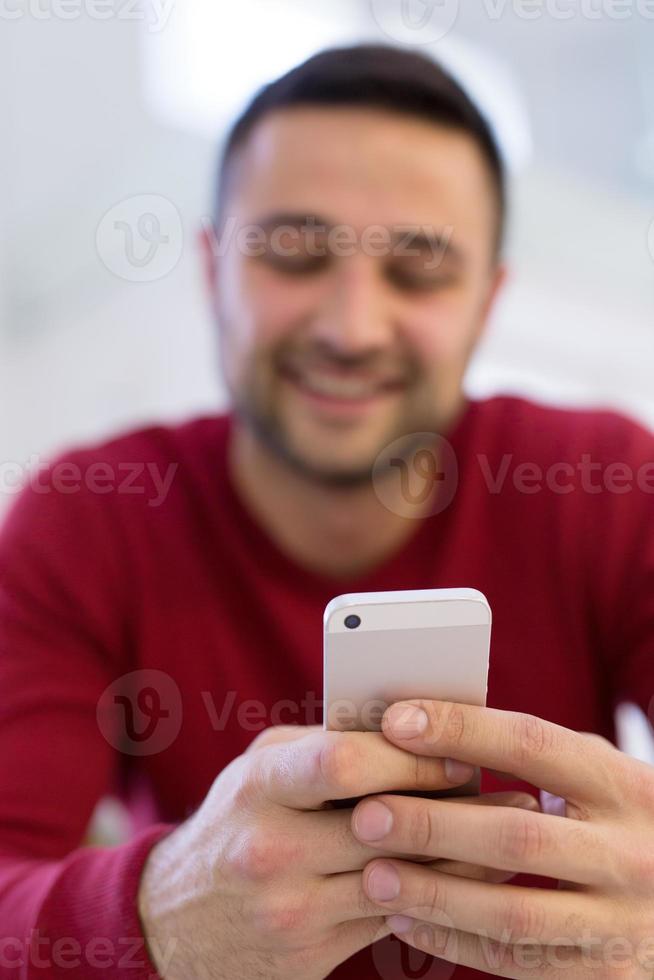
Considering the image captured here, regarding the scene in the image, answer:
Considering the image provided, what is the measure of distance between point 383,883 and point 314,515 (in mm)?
390

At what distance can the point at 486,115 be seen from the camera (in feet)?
2.54

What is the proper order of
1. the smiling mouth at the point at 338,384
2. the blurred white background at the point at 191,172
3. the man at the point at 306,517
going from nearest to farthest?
the man at the point at 306,517
the smiling mouth at the point at 338,384
the blurred white background at the point at 191,172

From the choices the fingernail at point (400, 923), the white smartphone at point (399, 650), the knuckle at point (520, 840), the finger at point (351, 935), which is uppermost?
the white smartphone at point (399, 650)

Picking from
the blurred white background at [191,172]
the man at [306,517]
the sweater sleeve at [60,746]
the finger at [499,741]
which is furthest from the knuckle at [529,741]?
the blurred white background at [191,172]

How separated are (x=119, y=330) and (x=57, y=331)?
0.37ft

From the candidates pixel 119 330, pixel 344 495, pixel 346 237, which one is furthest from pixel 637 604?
pixel 119 330

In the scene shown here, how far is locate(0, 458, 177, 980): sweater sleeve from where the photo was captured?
49cm

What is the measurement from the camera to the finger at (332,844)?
1.38ft

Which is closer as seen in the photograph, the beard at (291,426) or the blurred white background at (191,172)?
the beard at (291,426)

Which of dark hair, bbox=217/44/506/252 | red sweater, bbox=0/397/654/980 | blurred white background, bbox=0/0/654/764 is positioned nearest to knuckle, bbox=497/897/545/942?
red sweater, bbox=0/397/654/980

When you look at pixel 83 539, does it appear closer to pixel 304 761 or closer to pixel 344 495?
pixel 344 495

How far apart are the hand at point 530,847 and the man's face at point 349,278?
39cm

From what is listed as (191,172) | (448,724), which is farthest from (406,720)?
(191,172)

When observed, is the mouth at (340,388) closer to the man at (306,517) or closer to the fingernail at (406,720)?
the man at (306,517)
